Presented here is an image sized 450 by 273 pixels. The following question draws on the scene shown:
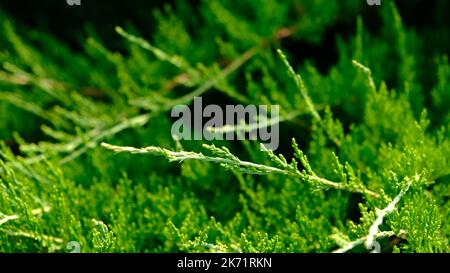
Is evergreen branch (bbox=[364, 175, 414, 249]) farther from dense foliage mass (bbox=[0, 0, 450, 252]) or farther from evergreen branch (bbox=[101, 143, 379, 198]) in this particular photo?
evergreen branch (bbox=[101, 143, 379, 198])

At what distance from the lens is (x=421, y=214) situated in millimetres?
1038

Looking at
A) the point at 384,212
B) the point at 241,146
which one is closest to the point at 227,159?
the point at 384,212

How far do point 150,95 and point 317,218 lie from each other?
76 cm

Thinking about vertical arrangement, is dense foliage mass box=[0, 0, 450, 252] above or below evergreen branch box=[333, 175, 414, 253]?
above

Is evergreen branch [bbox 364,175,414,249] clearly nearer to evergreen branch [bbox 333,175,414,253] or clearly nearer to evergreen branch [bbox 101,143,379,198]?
evergreen branch [bbox 333,175,414,253]

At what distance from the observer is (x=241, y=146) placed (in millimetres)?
1731

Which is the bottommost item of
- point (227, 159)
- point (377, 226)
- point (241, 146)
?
point (377, 226)

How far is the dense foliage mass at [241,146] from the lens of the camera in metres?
1.12

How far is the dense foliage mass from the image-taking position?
1.12 m

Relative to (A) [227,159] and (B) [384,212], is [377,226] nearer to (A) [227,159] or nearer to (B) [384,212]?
(B) [384,212]

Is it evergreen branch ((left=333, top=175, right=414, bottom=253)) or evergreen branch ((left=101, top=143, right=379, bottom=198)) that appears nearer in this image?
evergreen branch ((left=333, top=175, right=414, bottom=253))

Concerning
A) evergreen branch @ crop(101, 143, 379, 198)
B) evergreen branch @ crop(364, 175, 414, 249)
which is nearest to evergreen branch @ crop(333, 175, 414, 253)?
evergreen branch @ crop(364, 175, 414, 249)
